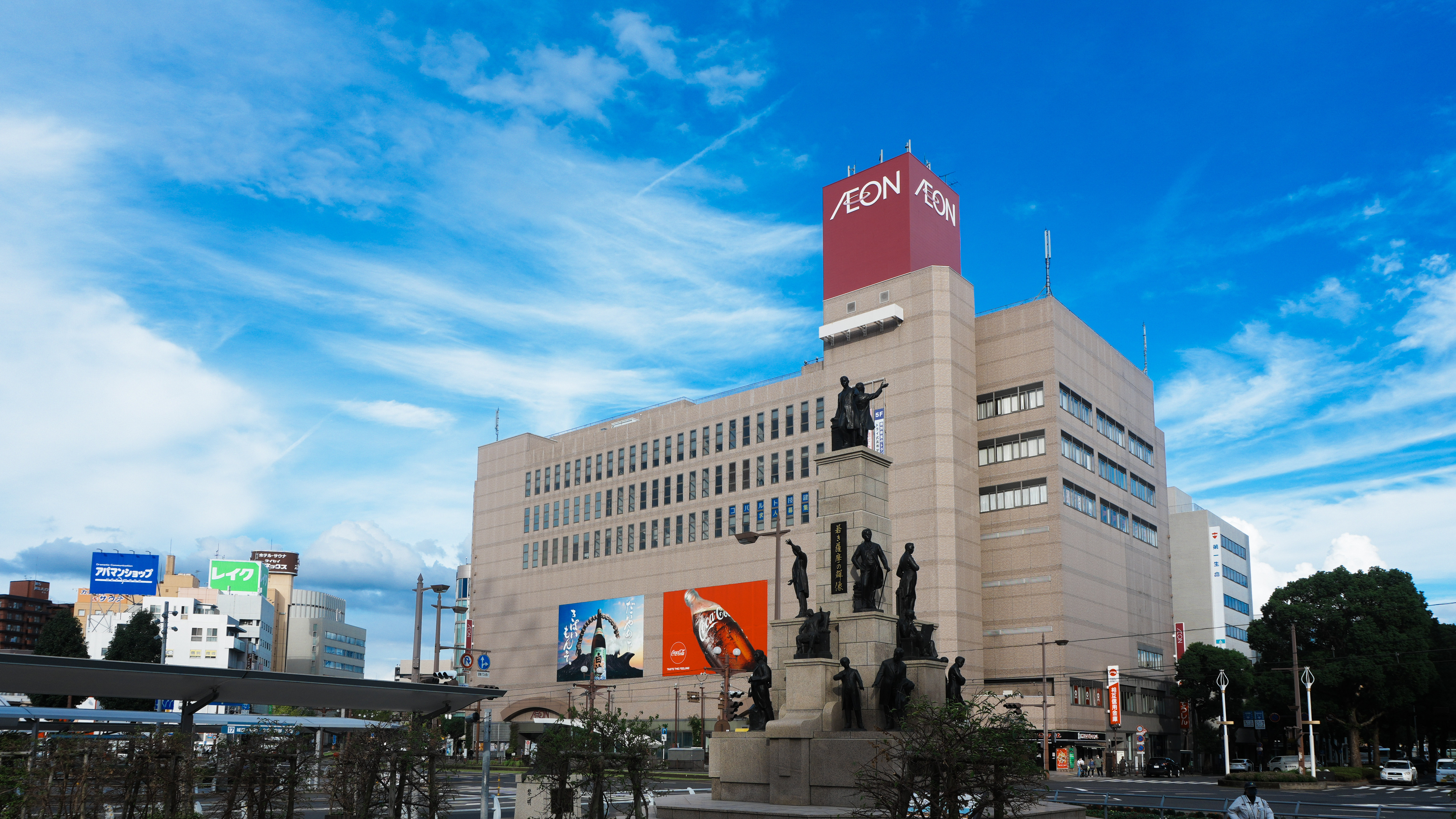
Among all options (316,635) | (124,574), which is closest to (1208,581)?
(124,574)

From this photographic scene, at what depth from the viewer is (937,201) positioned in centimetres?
9125

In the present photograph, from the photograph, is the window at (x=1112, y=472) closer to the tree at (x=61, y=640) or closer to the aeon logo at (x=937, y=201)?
the aeon logo at (x=937, y=201)

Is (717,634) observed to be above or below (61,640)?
above

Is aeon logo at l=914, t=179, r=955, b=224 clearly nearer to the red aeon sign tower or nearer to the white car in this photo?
the red aeon sign tower

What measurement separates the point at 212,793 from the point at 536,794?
649 cm

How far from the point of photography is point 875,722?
2581 centimetres

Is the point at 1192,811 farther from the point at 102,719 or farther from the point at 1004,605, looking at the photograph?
the point at 1004,605

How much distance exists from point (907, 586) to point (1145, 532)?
253ft

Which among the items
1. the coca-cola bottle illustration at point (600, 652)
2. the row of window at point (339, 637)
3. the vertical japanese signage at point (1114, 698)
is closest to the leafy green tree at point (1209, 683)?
the vertical japanese signage at point (1114, 698)

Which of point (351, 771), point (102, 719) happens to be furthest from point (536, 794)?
point (102, 719)

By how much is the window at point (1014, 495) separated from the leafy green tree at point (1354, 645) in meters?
17.5

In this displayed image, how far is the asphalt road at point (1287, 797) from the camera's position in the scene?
3369 cm

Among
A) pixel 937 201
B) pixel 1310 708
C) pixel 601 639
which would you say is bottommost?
pixel 1310 708

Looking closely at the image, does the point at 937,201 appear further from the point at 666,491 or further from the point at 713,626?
the point at 713,626
